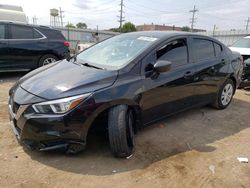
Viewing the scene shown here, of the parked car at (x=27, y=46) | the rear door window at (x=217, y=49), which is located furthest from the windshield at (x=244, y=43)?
the parked car at (x=27, y=46)

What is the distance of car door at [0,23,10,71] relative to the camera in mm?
6891

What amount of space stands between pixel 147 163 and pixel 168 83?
1.26m

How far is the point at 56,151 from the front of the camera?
296 cm

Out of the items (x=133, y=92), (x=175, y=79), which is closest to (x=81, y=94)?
(x=133, y=92)

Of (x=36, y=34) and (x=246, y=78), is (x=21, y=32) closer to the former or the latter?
(x=36, y=34)

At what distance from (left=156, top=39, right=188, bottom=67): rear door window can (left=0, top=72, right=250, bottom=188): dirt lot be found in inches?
44.9

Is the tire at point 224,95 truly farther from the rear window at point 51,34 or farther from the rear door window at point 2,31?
the rear door window at point 2,31

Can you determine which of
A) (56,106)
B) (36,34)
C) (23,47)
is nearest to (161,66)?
(56,106)

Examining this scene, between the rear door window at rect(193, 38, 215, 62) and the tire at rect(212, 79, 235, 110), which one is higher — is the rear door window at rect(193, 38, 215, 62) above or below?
above

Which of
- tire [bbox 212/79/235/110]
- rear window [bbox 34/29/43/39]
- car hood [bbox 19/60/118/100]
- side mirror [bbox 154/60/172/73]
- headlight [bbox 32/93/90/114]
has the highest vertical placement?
rear window [bbox 34/29/43/39]

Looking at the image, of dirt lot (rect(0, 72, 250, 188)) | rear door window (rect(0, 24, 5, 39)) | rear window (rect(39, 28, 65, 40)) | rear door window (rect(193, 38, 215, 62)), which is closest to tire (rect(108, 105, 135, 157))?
dirt lot (rect(0, 72, 250, 188))

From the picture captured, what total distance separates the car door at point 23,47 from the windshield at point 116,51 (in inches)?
151

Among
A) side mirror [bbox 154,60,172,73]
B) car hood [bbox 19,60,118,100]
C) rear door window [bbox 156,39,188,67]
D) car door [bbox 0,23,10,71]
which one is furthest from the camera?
car door [bbox 0,23,10,71]

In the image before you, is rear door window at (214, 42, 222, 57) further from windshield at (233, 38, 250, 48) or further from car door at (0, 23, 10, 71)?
windshield at (233, 38, 250, 48)
